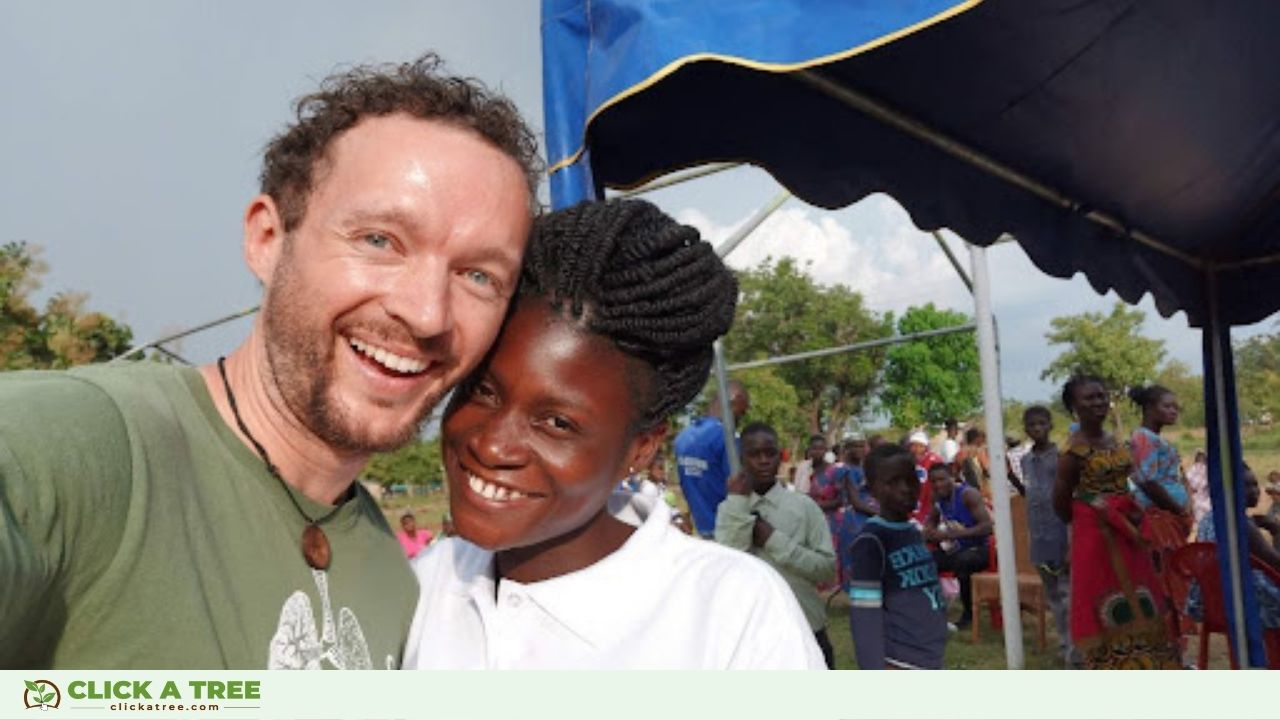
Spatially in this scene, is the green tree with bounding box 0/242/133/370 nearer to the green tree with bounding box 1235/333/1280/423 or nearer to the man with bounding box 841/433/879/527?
the man with bounding box 841/433/879/527

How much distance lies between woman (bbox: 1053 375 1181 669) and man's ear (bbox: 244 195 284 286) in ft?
14.2

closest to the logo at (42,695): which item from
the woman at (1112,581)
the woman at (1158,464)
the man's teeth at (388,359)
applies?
the man's teeth at (388,359)

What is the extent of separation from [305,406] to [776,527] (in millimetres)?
3531

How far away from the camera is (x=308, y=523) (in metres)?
1.39

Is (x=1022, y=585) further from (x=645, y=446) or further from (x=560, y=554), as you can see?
(x=560, y=554)

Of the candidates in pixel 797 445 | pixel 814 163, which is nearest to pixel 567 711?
pixel 814 163

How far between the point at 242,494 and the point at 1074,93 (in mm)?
2719

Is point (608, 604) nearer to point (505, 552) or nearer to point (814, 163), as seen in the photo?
point (505, 552)

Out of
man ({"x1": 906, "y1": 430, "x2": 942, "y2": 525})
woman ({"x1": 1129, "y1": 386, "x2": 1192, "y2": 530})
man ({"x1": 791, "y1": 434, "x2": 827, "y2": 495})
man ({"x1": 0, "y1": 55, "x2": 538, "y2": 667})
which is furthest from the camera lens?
man ({"x1": 791, "y1": 434, "x2": 827, "y2": 495})

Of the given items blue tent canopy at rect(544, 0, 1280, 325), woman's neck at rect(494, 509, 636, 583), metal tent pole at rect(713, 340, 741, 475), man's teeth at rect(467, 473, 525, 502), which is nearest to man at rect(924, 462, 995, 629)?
metal tent pole at rect(713, 340, 741, 475)

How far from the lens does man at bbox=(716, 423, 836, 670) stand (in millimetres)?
4535

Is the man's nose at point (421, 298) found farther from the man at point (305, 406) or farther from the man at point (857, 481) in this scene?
the man at point (857, 481)

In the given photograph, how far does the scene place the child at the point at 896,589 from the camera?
4145mm

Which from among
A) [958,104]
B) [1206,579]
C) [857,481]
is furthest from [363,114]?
[857,481]
